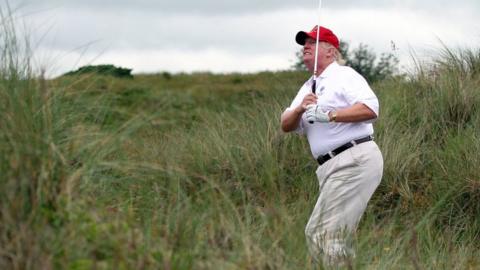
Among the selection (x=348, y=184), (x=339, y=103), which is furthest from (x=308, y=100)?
(x=348, y=184)

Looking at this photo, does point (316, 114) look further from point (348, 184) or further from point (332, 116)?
point (348, 184)

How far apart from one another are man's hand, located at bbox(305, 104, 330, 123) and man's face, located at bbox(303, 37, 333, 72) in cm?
68

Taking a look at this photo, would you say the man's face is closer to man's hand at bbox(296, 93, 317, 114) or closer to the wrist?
man's hand at bbox(296, 93, 317, 114)

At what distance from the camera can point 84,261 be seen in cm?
482

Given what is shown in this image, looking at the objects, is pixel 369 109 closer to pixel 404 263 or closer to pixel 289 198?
pixel 404 263

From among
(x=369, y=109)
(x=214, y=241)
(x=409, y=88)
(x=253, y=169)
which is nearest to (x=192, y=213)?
(x=214, y=241)

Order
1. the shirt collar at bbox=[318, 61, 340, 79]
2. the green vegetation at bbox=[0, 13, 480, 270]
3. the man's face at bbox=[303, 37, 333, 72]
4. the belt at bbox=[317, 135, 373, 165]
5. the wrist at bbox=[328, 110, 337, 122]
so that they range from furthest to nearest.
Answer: the man's face at bbox=[303, 37, 333, 72], the shirt collar at bbox=[318, 61, 340, 79], the belt at bbox=[317, 135, 373, 165], the wrist at bbox=[328, 110, 337, 122], the green vegetation at bbox=[0, 13, 480, 270]

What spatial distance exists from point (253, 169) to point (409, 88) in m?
3.53

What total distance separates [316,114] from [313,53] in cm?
89

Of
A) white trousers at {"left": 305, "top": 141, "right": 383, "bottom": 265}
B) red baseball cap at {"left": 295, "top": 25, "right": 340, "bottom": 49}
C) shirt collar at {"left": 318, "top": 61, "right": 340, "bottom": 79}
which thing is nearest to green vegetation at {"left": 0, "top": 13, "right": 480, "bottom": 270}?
white trousers at {"left": 305, "top": 141, "right": 383, "bottom": 265}

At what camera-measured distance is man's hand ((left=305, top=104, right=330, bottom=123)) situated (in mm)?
7676

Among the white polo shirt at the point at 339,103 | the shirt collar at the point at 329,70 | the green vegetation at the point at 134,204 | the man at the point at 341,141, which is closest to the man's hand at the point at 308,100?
the man at the point at 341,141

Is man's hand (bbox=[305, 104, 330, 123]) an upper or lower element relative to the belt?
upper

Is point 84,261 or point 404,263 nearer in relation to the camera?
point 84,261
